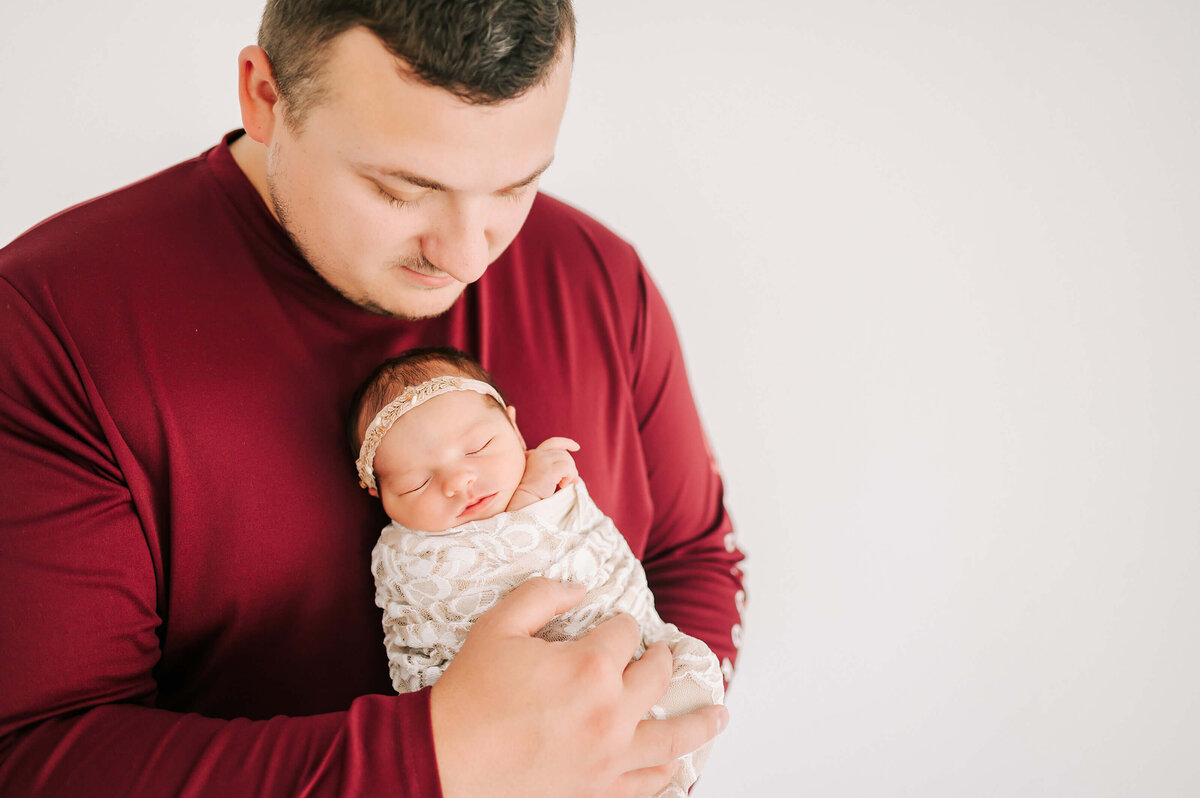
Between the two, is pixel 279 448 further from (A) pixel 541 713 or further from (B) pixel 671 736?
(B) pixel 671 736

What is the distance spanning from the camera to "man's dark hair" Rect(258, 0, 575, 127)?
97 centimetres

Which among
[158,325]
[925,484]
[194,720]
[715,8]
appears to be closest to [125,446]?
[158,325]

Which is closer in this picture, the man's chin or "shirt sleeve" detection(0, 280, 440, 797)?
"shirt sleeve" detection(0, 280, 440, 797)

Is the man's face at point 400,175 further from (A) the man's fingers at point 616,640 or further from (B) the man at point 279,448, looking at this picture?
(A) the man's fingers at point 616,640

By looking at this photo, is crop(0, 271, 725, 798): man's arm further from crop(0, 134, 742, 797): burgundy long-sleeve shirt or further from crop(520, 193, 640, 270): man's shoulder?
crop(520, 193, 640, 270): man's shoulder

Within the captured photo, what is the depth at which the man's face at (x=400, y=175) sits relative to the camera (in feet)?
3.31

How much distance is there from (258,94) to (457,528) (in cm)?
63

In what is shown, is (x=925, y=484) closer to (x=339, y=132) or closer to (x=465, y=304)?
(x=465, y=304)

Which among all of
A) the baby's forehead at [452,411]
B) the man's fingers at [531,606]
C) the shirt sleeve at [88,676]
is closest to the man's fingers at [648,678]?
the man's fingers at [531,606]

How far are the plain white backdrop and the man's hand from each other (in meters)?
1.08

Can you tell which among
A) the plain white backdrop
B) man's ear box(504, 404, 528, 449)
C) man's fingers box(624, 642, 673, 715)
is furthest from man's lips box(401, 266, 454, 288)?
the plain white backdrop

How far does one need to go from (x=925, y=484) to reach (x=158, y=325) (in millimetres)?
1655

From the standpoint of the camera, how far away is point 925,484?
2061mm

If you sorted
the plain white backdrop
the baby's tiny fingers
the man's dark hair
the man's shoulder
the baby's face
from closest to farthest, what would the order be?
the man's dark hair, the baby's face, the baby's tiny fingers, the man's shoulder, the plain white backdrop
